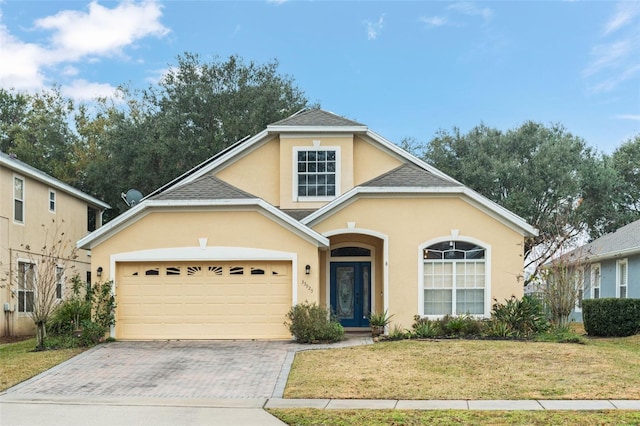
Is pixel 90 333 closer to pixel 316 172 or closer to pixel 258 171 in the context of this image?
pixel 258 171

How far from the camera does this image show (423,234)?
1859 cm

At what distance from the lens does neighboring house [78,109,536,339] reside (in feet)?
57.0

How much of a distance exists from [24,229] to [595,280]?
74.8 feet

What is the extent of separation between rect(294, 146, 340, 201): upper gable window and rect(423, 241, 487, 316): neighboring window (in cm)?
436

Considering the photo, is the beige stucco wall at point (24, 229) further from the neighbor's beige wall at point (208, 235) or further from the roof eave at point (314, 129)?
the roof eave at point (314, 129)

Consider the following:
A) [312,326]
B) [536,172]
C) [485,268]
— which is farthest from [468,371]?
[536,172]

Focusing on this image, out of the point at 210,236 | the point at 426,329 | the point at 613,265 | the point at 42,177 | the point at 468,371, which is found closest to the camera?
the point at 468,371

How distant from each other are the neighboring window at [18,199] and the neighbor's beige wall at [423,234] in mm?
11697

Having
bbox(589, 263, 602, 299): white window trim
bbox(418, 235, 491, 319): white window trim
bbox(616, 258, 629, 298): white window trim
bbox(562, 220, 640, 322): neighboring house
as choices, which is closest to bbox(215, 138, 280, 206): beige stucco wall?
bbox(418, 235, 491, 319): white window trim

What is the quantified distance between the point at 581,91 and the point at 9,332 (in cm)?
2093

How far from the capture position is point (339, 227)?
1888 cm

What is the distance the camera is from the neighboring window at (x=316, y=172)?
21.2 m

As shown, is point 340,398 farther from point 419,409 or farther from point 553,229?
point 553,229

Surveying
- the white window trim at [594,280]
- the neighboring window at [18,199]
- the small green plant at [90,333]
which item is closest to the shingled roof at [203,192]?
the small green plant at [90,333]
